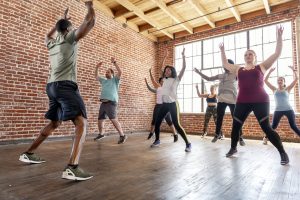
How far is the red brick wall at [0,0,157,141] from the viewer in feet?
14.0

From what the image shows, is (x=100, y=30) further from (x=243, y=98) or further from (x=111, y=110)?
(x=243, y=98)

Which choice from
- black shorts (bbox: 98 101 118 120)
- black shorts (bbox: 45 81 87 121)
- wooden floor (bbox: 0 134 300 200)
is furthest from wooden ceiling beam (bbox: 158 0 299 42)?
black shorts (bbox: 45 81 87 121)

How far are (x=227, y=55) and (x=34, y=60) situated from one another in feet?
18.8

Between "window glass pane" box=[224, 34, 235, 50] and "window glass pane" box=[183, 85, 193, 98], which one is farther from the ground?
"window glass pane" box=[224, 34, 235, 50]

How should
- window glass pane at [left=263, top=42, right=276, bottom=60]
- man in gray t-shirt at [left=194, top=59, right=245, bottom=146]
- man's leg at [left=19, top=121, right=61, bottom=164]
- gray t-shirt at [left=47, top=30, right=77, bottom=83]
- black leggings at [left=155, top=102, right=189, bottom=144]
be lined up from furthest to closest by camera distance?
window glass pane at [left=263, top=42, right=276, bottom=60] → man in gray t-shirt at [left=194, top=59, right=245, bottom=146] → black leggings at [left=155, top=102, right=189, bottom=144] → man's leg at [left=19, top=121, right=61, bottom=164] → gray t-shirt at [left=47, top=30, right=77, bottom=83]

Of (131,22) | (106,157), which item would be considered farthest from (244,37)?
(106,157)

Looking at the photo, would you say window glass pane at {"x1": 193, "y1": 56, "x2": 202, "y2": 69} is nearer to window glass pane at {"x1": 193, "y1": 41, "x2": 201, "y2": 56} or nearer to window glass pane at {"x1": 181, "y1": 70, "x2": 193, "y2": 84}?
window glass pane at {"x1": 193, "y1": 41, "x2": 201, "y2": 56}

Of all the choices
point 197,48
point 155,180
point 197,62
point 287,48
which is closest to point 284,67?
point 287,48

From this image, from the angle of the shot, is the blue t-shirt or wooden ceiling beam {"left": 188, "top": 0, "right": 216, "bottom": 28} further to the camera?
wooden ceiling beam {"left": 188, "top": 0, "right": 216, "bottom": 28}

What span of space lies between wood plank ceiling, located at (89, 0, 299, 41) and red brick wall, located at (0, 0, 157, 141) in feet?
1.62

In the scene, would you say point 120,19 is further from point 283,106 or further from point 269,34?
point 283,106

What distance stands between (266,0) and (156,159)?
5470 millimetres

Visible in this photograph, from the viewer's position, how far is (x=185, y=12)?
697 cm

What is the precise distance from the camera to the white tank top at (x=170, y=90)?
3762mm
